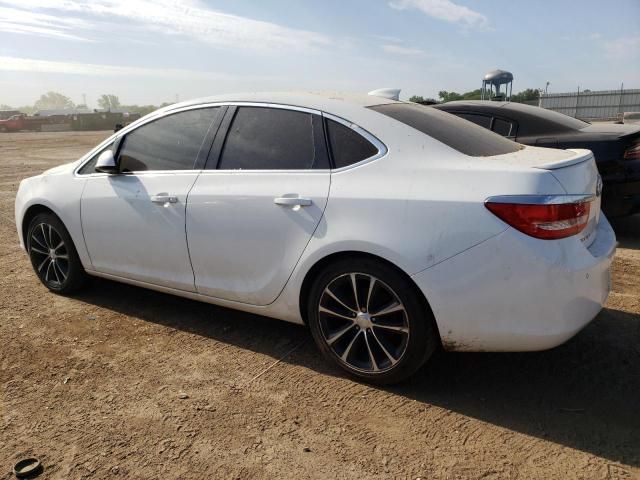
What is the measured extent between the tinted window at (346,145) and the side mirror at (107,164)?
67.6 inches

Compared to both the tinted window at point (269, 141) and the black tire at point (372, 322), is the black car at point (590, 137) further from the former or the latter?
the black tire at point (372, 322)

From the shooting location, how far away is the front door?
11.7 ft

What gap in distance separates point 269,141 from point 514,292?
1.69 metres

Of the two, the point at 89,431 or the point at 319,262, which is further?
the point at 319,262

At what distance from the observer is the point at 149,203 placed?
365 centimetres

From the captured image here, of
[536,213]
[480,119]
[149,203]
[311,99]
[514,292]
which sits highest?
[311,99]

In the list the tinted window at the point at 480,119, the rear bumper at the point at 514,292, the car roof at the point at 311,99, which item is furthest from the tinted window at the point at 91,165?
the tinted window at the point at 480,119

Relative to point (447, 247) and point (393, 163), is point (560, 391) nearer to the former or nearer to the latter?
point (447, 247)

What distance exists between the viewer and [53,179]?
438 centimetres

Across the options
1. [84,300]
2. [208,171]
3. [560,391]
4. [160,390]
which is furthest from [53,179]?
[560,391]

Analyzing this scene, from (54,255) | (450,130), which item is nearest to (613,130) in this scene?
(450,130)

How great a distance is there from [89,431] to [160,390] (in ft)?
1.49

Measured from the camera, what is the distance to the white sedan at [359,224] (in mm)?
2537

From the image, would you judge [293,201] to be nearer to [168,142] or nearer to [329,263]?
[329,263]
